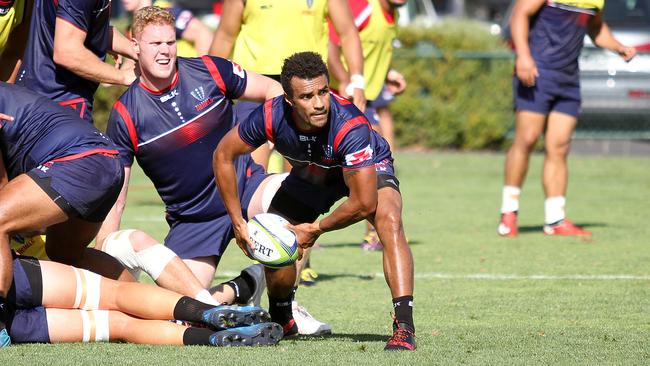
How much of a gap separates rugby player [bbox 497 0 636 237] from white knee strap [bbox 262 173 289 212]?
442 centimetres

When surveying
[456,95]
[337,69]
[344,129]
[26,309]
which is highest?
[344,129]

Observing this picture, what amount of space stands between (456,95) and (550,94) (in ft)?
24.8

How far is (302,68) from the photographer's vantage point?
6.04m

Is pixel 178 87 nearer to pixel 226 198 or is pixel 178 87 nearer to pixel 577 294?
pixel 226 198

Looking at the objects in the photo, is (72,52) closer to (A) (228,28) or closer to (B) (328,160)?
(B) (328,160)

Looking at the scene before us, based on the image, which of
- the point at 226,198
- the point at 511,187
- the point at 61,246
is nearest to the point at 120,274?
the point at 61,246

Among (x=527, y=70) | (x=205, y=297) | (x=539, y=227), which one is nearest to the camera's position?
(x=205, y=297)

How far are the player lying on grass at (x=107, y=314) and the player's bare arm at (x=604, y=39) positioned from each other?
635 centimetres

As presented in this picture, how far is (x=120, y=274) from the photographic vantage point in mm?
6750

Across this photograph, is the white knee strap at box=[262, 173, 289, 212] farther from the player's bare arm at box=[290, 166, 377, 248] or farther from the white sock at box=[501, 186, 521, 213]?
the white sock at box=[501, 186, 521, 213]

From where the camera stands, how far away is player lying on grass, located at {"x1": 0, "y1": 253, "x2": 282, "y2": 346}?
6.04 metres

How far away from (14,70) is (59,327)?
6.98ft

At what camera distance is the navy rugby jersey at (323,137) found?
240 inches

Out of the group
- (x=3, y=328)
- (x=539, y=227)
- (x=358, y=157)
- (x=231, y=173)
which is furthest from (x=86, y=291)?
(x=539, y=227)
